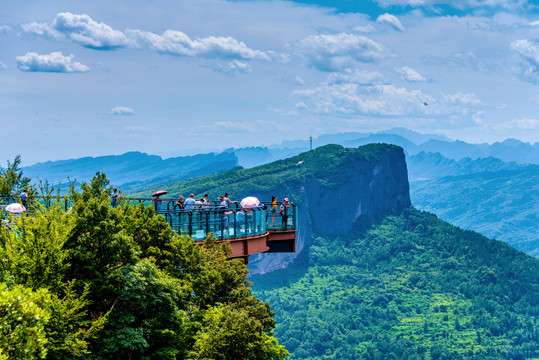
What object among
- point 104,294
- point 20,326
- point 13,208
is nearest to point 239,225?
point 13,208

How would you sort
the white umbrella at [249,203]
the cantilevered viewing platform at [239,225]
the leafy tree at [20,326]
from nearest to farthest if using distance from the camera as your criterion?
the leafy tree at [20,326]
the cantilevered viewing platform at [239,225]
the white umbrella at [249,203]

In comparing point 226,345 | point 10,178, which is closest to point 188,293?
point 226,345

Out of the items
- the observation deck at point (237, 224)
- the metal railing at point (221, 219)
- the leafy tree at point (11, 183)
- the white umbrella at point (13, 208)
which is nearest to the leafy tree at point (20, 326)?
the observation deck at point (237, 224)

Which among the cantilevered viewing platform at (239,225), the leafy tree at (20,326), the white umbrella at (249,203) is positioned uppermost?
the white umbrella at (249,203)

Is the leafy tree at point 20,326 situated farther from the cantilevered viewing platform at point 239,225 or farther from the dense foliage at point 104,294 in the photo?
the cantilevered viewing platform at point 239,225

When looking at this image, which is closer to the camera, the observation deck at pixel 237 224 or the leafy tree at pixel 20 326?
the leafy tree at pixel 20 326

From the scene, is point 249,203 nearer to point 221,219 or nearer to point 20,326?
point 221,219

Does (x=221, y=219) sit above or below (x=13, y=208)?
below
